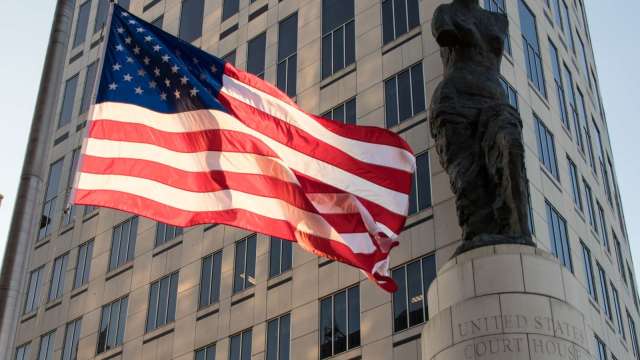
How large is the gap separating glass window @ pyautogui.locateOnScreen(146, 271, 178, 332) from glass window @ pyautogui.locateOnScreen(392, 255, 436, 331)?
11891mm

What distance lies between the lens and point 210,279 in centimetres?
4075

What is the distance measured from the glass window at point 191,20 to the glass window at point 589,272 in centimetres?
2072

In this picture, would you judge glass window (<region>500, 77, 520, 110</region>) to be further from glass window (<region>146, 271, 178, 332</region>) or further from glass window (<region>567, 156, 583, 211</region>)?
glass window (<region>146, 271, 178, 332</region>)

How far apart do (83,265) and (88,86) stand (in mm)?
11430

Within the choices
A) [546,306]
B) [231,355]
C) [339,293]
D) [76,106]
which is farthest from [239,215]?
[76,106]

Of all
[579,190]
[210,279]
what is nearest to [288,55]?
[210,279]

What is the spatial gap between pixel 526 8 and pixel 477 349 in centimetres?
2757

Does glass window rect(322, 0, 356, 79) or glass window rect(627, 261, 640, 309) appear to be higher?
glass window rect(322, 0, 356, 79)

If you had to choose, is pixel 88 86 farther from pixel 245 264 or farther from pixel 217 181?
pixel 217 181

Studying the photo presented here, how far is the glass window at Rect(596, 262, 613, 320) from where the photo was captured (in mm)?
39969

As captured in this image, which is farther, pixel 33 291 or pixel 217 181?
pixel 33 291

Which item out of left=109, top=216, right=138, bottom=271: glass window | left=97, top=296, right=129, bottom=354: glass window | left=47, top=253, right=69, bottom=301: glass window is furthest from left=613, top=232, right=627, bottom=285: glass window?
left=47, top=253, right=69, bottom=301: glass window

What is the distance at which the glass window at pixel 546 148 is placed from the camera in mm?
37919

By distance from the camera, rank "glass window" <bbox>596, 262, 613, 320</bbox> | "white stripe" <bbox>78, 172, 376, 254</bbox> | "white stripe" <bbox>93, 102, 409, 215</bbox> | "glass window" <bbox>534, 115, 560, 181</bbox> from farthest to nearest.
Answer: "glass window" <bbox>596, 262, 613, 320</bbox> < "glass window" <bbox>534, 115, 560, 181</bbox> < "white stripe" <bbox>93, 102, 409, 215</bbox> < "white stripe" <bbox>78, 172, 376, 254</bbox>
